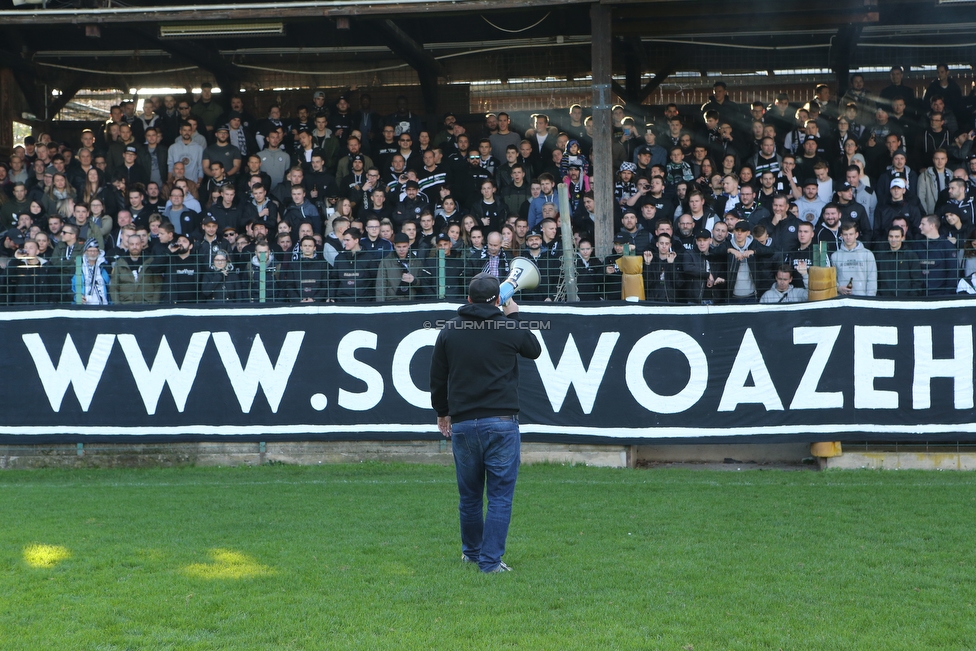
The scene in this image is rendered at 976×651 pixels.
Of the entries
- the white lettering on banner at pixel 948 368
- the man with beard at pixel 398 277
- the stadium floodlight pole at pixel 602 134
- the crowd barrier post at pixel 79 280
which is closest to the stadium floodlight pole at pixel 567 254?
the stadium floodlight pole at pixel 602 134

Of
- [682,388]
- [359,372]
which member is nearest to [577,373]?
[682,388]

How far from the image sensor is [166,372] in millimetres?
12109

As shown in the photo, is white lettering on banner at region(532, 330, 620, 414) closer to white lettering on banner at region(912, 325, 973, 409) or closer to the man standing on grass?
white lettering on banner at region(912, 325, 973, 409)

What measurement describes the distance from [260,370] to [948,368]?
7632 millimetres

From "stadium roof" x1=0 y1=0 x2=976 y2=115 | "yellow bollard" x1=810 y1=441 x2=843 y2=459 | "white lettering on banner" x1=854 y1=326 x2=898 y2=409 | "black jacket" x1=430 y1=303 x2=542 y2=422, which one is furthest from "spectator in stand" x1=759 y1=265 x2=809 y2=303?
"black jacket" x1=430 y1=303 x2=542 y2=422

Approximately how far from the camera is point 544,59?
60.8 feet

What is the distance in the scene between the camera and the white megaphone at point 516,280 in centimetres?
720

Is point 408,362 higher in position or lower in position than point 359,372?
higher

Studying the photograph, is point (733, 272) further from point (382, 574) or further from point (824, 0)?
point (382, 574)

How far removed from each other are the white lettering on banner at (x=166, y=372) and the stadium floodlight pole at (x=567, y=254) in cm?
426

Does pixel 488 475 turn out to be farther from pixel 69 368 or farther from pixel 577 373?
pixel 69 368

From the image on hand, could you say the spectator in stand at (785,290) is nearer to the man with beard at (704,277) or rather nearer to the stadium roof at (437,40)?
the man with beard at (704,277)

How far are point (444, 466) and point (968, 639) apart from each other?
22.8 feet

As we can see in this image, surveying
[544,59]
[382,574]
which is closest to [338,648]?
[382,574]
